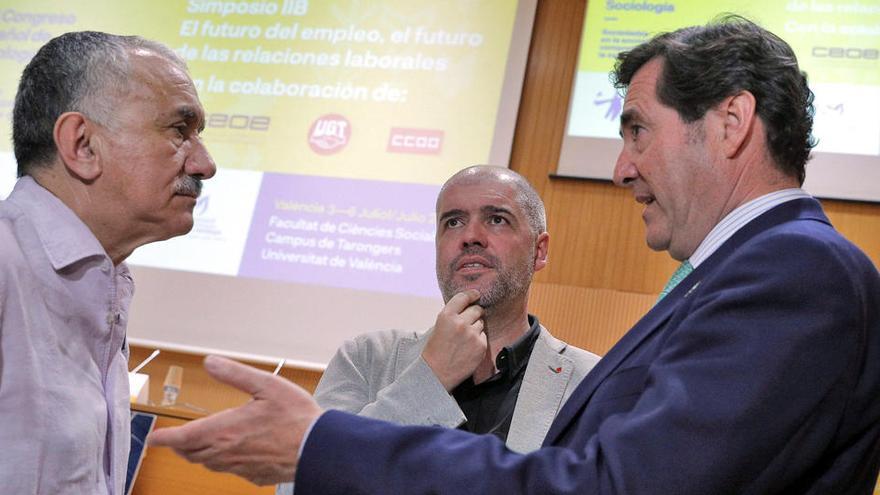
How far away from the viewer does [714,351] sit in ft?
4.10

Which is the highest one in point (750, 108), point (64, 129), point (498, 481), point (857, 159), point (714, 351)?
point (857, 159)

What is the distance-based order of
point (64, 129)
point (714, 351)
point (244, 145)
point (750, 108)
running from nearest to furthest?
point (714, 351) → point (750, 108) → point (64, 129) → point (244, 145)

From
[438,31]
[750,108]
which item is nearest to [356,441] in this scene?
[750,108]

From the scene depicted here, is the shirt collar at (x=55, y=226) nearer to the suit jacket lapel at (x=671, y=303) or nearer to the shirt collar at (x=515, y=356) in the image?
the suit jacket lapel at (x=671, y=303)

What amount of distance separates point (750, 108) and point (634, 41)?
3664 millimetres

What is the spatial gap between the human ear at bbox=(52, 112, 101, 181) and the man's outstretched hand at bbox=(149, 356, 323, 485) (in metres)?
0.72

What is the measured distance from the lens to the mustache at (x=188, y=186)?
198 centimetres

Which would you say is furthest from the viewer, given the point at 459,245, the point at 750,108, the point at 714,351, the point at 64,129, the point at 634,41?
the point at 634,41

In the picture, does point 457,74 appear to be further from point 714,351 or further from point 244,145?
point 714,351

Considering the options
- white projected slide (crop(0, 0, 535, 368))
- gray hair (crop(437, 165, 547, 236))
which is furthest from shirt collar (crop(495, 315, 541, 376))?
white projected slide (crop(0, 0, 535, 368))

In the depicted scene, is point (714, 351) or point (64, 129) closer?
point (714, 351)

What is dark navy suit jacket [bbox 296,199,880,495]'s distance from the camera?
1206mm

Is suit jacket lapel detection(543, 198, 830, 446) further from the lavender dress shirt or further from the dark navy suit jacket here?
the lavender dress shirt

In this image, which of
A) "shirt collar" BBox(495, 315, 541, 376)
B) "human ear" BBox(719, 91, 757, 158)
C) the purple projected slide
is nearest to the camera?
"human ear" BBox(719, 91, 757, 158)
